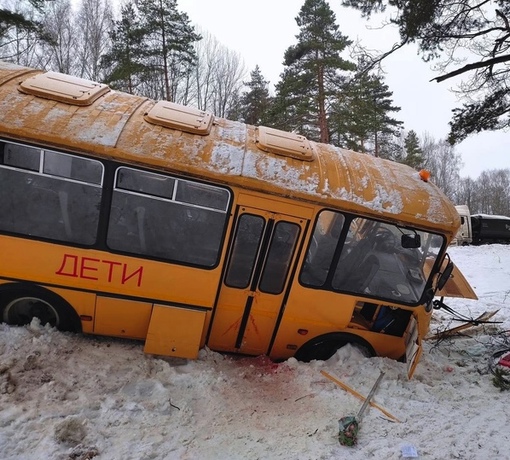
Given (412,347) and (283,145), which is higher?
(283,145)

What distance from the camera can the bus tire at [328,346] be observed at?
5.16m

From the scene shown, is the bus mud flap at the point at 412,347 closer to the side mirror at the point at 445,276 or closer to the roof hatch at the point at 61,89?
the side mirror at the point at 445,276

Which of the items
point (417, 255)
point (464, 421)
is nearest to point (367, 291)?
point (417, 255)

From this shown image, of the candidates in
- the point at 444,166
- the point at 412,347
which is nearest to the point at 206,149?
the point at 412,347

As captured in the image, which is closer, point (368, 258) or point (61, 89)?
point (61, 89)

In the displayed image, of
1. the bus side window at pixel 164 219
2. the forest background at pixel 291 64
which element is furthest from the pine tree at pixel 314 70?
the bus side window at pixel 164 219

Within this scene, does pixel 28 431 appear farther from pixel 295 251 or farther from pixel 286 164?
pixel 286 164

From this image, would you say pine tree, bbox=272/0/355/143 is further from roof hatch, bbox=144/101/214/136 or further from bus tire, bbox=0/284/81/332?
bus tire, bbox=0/284/81/332

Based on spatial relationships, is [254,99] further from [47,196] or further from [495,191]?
[495,191]

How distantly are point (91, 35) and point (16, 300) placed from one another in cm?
3238

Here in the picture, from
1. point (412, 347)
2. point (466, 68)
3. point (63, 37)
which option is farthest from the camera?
point (63, 37)

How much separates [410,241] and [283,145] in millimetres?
1949

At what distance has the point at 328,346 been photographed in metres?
5.31

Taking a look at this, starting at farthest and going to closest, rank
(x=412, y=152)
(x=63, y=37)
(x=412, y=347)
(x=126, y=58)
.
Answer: (x=412, y=152) < (x=63, y=37) < (x=126, y=58) < (x=412, y=347)
